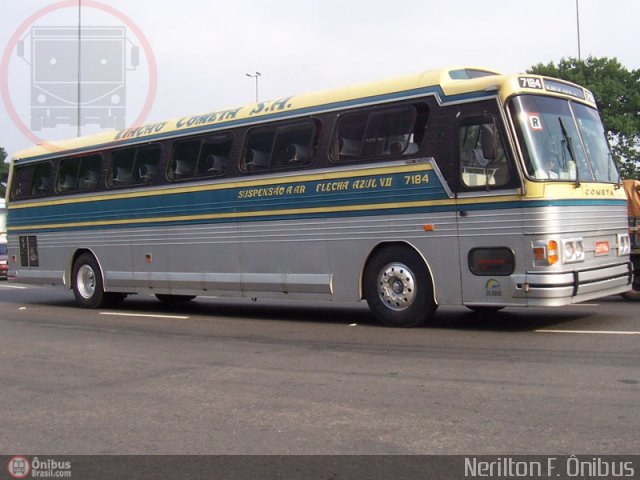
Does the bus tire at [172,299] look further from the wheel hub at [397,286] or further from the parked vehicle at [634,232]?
the parked vehicle at [634,232]

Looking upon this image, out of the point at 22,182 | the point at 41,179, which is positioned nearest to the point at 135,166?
the point at 41,179

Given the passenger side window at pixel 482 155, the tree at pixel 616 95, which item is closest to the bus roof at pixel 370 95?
the passenger side window at pixel 482 155

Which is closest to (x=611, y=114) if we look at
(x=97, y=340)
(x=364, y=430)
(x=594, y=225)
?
(x=594, y=225)

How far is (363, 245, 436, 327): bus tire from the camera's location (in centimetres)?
930

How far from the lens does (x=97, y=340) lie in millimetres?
9672

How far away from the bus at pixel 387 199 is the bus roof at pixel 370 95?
27 millimetres

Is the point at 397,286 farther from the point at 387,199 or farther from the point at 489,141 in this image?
the point at 489,141

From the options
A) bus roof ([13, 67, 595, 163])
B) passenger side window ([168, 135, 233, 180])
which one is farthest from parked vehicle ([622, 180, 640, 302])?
passenger side window ([168, 135, 233, 180])

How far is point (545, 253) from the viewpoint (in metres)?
8.11

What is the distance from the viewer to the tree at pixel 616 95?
111 ft

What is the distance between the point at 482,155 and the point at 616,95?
29.5 m

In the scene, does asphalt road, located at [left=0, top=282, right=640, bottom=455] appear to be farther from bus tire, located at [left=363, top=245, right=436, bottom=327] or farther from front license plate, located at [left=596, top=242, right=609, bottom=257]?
front license plate, located at [left=596, top=242, right=609, bottom=257]
